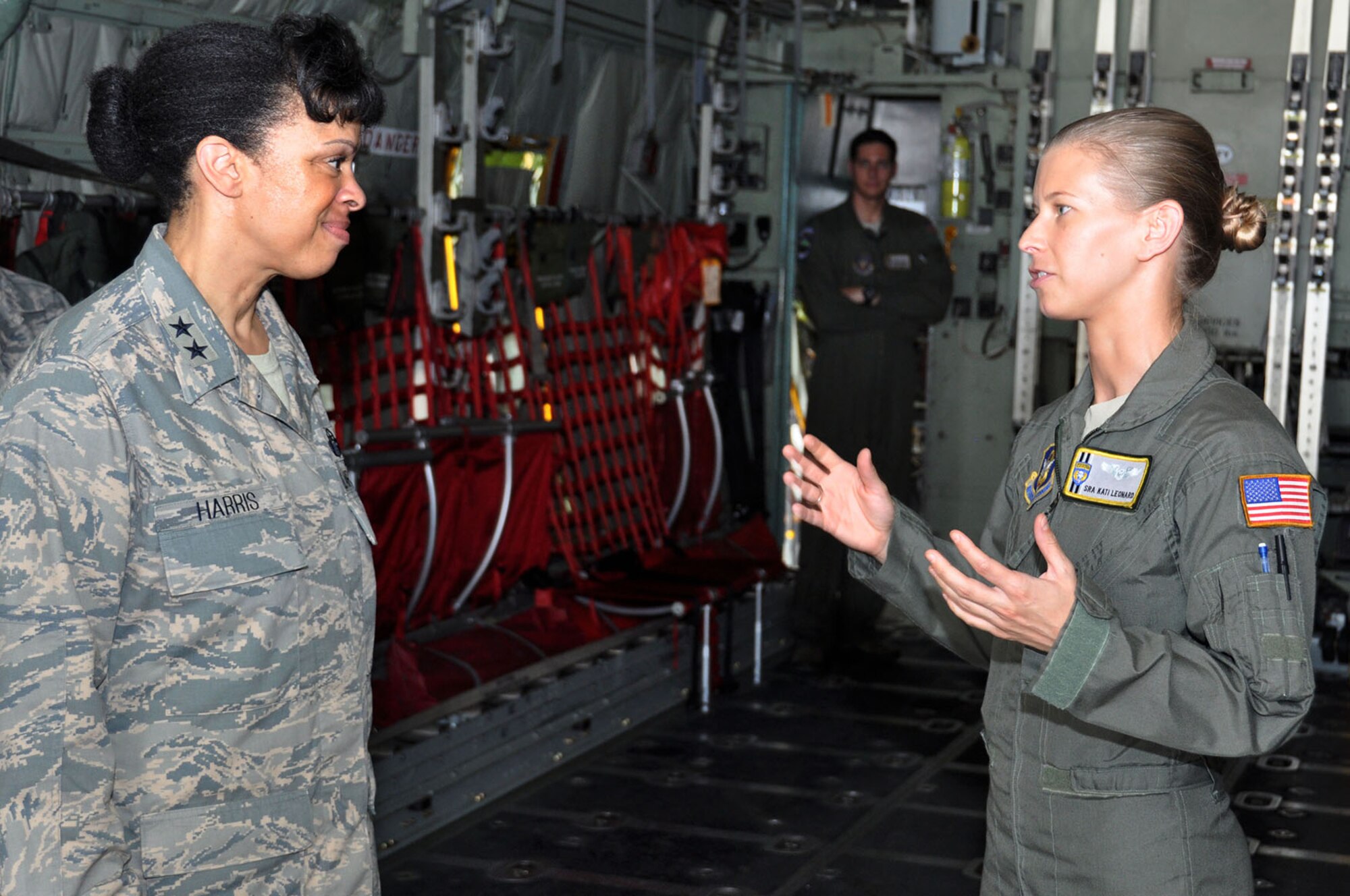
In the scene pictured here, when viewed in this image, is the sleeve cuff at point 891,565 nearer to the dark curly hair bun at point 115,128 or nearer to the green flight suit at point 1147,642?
the green flight suit at point 1147,642

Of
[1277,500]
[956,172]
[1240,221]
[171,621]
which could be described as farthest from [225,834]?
[956,172]

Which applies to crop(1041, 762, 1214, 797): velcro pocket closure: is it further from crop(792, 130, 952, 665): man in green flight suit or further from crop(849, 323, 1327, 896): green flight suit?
crop(792, 130, 952, 665): man in green flight suit

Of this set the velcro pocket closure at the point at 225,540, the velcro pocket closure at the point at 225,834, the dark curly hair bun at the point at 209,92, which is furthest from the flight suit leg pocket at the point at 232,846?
the dark curly hair bun at the point at 209,92

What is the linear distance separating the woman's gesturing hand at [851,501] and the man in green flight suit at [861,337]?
13.7ft

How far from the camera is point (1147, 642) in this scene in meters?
1.59

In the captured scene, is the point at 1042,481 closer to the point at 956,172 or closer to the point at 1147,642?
the point at 1147,642

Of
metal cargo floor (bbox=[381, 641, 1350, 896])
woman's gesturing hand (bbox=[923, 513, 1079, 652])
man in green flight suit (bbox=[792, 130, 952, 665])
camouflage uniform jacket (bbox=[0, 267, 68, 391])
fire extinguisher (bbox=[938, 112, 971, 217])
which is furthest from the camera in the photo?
fire extinguisher (bbox=[938, 112, 971, 217])

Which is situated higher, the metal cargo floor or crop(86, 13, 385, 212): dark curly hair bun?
crop(86, 13, 385, 212): dark curly hair bun

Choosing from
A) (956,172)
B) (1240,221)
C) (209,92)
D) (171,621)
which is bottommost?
(171,621)

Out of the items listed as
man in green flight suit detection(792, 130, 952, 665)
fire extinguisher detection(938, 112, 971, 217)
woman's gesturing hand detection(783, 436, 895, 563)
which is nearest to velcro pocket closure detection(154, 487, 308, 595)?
woman's gesturing hand detection(783, 436, 895, 563)

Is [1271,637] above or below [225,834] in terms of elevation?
above

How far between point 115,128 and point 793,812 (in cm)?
328

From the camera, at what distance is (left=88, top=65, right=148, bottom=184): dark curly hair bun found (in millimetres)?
1833

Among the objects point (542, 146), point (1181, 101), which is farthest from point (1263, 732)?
point (1181, 101)
